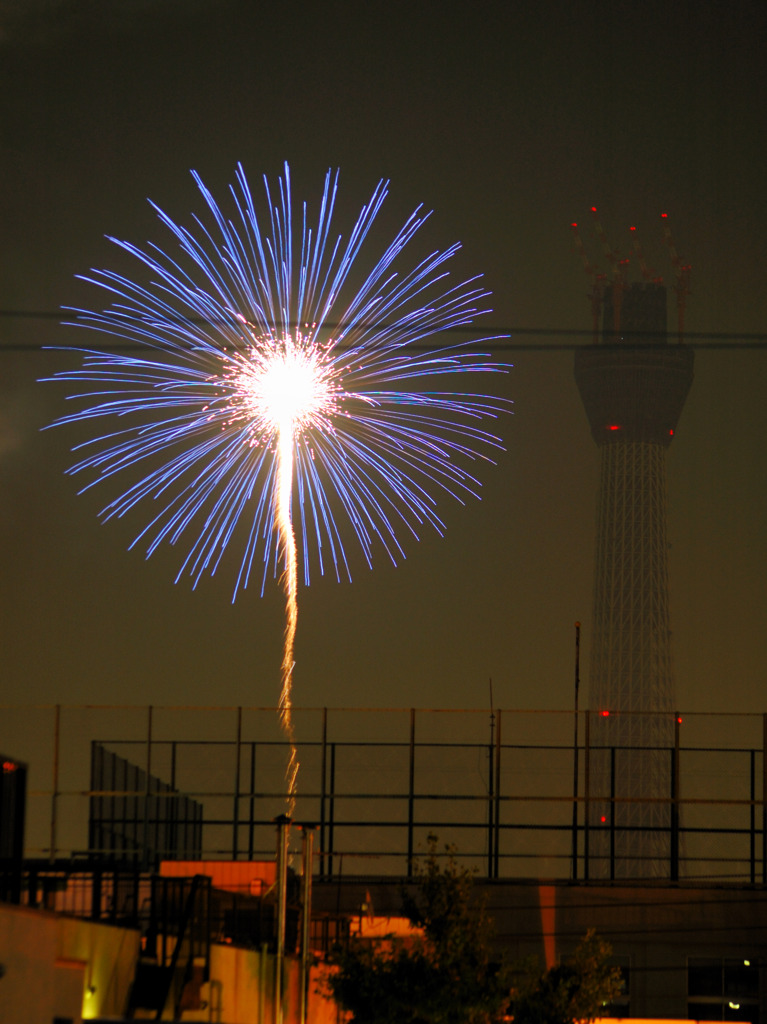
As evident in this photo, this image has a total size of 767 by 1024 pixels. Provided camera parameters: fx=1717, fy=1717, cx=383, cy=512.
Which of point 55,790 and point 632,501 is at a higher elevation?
point 632,501

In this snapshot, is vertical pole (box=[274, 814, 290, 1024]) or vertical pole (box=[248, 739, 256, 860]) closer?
vertical pole (box=[274, 814, 290, 1024])

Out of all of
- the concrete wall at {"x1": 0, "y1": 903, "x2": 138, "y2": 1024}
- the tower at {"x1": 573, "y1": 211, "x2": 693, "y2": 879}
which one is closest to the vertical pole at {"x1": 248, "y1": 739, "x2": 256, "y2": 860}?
the concrete wall at {"x1": 0, "y1": 903, "x2": 138, "y2": 1024}

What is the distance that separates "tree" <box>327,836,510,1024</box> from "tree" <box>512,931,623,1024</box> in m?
0.47

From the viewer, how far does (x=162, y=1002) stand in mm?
17000

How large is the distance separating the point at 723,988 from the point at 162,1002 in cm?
1879

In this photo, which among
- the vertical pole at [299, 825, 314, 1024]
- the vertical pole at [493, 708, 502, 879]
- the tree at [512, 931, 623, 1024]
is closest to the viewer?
the vertical pole at [299, 825, 314, 1024]

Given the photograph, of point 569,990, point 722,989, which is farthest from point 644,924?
point 569,990

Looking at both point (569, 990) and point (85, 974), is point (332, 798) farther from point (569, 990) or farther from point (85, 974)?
point (85, 974)

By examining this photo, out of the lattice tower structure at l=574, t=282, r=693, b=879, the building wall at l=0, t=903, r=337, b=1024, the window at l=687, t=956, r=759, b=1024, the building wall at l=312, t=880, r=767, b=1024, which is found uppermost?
the lattice tower structure at l=574, t=282, r=693, b=879

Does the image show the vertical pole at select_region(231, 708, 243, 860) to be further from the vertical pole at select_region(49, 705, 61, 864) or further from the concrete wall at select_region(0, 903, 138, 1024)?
the concrete wall at select_region(0, 903, 138, 1024)

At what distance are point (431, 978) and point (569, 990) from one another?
8.95ft

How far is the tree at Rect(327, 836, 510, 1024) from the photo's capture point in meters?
21.7

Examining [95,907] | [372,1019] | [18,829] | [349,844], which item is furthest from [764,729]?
[18,829]

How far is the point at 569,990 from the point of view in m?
23.8
